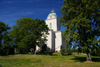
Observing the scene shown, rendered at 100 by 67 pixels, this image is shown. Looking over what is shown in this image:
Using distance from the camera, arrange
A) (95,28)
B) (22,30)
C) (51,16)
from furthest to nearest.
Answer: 1. (51,16)
2. (22,30)
3. (95,28)

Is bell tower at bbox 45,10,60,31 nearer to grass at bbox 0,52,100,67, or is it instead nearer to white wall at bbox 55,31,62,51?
white wall at bbox 55,31,62,51

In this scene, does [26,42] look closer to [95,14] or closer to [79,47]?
[79,47]

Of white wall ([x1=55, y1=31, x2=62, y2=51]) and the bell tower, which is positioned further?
the bell tower

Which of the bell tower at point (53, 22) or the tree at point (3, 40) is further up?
the bell tower at point (53, 22)

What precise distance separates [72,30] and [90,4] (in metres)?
4.50

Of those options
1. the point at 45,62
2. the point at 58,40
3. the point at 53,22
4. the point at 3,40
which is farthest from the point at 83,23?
the point at 53,22

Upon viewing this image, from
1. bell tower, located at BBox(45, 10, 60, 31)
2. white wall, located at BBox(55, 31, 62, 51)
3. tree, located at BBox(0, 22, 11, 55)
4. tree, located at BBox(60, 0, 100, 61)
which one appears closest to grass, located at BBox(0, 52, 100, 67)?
tree, located at BBox(60, 0, 100, 61)

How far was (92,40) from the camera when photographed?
1227cm

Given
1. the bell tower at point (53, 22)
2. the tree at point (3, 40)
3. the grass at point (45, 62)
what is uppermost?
the bell tower at point (53, 22)

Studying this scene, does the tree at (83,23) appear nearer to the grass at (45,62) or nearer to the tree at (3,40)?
the grass at (45,62)

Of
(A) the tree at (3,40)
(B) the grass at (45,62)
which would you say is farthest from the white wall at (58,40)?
(B) the grass at (45,62)

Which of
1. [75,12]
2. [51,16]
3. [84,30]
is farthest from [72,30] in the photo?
[51,16]

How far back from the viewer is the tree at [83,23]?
39.4 feet

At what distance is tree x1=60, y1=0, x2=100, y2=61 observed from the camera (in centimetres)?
1202
